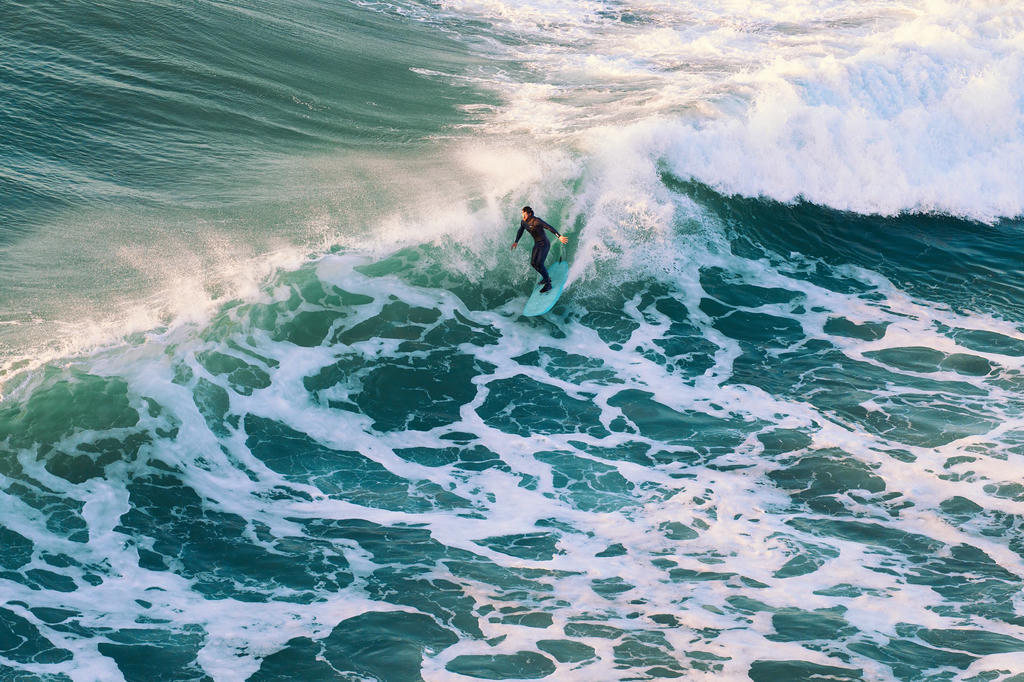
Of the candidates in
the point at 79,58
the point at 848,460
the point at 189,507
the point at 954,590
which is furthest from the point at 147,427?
the point at 79,58

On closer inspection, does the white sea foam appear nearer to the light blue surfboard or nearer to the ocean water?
the ocean water

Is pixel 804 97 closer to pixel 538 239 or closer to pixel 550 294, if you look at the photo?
pixel 550 294

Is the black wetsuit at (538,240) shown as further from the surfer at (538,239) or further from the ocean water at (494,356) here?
the ocean water at (494,356)

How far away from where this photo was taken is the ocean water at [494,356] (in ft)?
33.2

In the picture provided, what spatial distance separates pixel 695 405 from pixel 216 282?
7.65 metres

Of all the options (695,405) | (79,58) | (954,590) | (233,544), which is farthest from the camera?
(79,58)

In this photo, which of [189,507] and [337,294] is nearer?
[189,507]

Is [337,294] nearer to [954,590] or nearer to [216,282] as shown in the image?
[216,282]

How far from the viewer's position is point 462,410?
13.9m

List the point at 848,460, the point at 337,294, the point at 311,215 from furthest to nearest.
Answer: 1. the point at 311,215
2. the point at 337,294
3. the point at 848,460

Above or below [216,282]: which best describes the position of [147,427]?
below

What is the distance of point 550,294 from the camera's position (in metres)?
16.1

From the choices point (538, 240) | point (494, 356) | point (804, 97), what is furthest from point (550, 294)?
point (804, 97)

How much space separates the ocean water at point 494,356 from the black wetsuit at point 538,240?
0.92 meters
